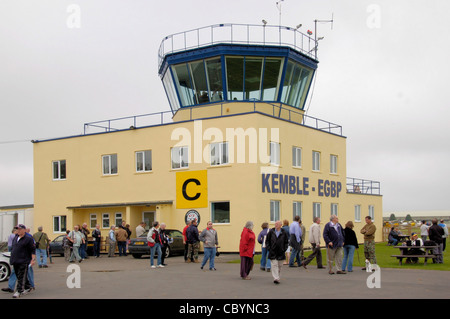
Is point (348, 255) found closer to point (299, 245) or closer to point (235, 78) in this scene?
point (299, 245)

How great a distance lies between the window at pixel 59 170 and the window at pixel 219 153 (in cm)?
1049

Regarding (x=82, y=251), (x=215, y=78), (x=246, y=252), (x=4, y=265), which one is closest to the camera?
(x=246, y=252)

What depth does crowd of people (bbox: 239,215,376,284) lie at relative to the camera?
1401 cm

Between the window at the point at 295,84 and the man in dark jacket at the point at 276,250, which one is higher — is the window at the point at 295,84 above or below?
above

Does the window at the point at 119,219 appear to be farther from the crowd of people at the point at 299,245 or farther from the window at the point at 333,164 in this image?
the crowd of people at the point at 299,245

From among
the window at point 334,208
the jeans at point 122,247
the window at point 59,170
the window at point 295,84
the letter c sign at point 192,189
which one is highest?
the window at point 295,84

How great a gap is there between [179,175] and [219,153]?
2.60 meters

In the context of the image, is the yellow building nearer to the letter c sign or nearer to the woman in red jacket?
the letter c sign

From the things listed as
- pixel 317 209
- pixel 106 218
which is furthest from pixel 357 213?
pixel 106 218

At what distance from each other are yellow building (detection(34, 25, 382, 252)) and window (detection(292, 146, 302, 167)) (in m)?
0.05

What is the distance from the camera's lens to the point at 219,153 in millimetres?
26234

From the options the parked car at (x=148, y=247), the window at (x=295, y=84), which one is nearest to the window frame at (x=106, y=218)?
the parked car at (x=148, y=247)

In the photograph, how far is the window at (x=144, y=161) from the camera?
94.1ft
